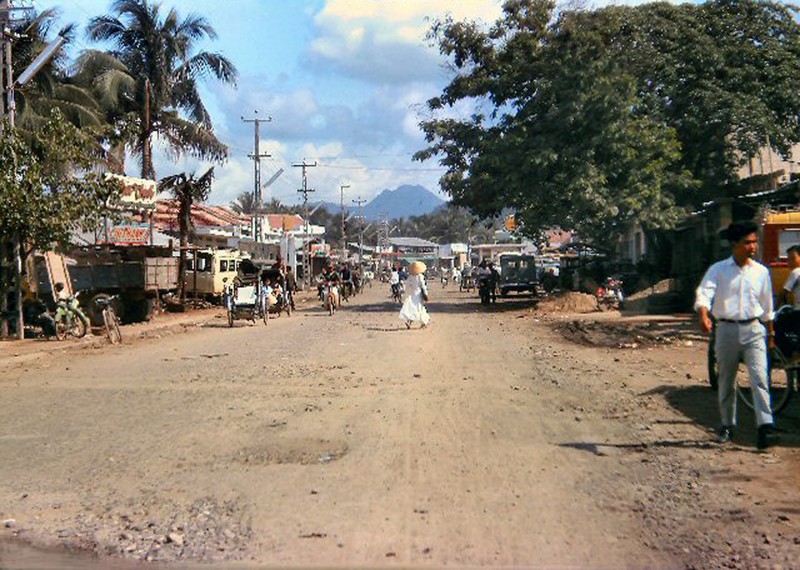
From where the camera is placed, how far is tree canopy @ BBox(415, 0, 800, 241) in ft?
96.0

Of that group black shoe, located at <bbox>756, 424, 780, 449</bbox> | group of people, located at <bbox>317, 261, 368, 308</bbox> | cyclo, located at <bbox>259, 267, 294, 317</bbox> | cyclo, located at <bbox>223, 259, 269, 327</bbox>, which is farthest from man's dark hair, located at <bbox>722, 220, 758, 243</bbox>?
group of people, located at <bbox>317, 261, 368, 308</bbox>

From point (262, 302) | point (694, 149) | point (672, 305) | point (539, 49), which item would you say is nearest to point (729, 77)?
point (694, 149)

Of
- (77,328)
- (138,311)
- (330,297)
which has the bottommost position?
(77,328)

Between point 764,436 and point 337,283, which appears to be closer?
point 764,436

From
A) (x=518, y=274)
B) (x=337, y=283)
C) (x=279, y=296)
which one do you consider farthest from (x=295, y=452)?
(x=518, y=274)

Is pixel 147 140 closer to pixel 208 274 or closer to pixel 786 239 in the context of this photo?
pixel 208 274

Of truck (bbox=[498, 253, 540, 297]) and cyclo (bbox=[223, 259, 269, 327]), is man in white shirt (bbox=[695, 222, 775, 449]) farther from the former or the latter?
truck (bbox=[498, 253, 540, 297])

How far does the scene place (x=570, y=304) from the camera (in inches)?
1210

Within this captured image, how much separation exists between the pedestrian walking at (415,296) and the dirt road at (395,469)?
8.86 meters

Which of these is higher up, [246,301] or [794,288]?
[794,288]

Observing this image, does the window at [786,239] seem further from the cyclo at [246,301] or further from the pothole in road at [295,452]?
the cyclo at [246,301]

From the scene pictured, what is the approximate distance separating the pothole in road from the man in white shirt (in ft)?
11.6

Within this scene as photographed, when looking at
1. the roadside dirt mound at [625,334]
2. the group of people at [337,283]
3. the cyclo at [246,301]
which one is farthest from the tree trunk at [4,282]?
the roadside dirt mound at [625,334]

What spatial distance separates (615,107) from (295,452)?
23967mm
